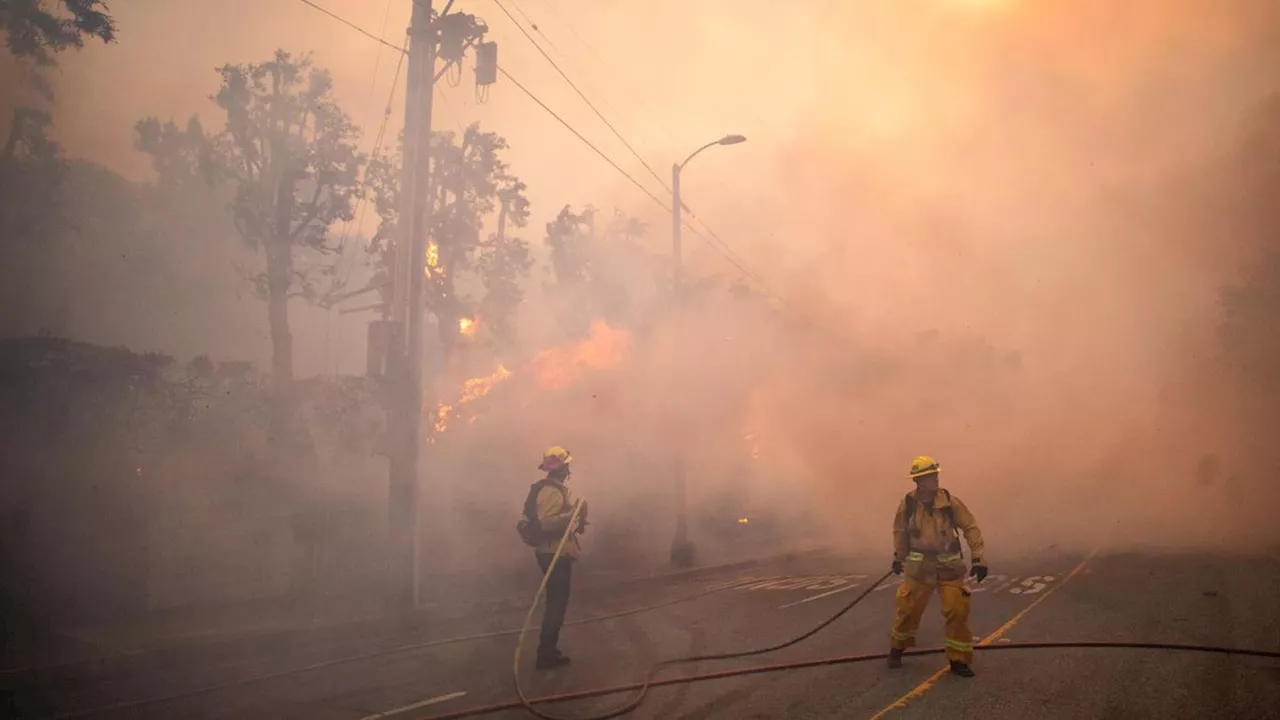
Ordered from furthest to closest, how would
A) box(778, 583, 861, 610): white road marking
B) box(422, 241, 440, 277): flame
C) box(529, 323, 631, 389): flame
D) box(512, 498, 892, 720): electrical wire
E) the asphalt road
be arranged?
box(422, 241, 440, 277): flame → box(529, 323, 631, 389): flame → box(778, 583, 861, 610): white road marking → box(512, 498, 892, 720): electrical wire → the asphalt road

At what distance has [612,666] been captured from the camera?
674 cm

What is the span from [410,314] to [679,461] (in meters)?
7.52

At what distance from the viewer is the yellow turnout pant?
5891 mm

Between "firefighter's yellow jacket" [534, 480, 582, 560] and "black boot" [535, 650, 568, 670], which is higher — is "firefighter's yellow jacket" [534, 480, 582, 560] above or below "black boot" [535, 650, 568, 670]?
above

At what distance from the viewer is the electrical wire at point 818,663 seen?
540 cm

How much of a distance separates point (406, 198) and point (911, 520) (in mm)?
7292

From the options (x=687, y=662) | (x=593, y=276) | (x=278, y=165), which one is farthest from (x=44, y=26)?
(x=593, y=276)

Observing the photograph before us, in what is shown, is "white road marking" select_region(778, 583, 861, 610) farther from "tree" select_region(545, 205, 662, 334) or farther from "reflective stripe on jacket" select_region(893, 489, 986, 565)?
"tree" select_region(545, 205, 662, 334)

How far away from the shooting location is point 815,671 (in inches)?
246

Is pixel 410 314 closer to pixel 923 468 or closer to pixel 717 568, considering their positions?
pixel 923 468

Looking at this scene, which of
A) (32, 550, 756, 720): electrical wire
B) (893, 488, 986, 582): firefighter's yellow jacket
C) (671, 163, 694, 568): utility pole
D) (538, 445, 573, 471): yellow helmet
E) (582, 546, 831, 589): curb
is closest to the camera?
(32, 550, 756, 720): electrical wire

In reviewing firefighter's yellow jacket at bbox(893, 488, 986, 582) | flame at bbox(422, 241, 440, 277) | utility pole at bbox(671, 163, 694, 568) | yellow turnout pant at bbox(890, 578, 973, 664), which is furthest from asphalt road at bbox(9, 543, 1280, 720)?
flame at bbox(422, 241, 440, 277)

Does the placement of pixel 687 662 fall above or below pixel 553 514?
below

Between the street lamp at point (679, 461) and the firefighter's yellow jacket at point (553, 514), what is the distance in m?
8.99
